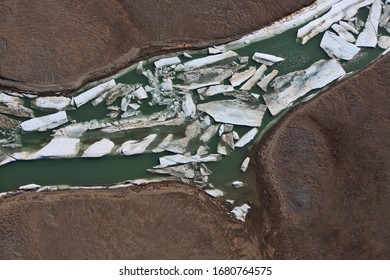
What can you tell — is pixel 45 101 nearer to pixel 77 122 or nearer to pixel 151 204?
pixel 77 122

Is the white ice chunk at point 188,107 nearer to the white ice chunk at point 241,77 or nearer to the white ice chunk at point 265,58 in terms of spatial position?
the white ice chunk at point 241,77

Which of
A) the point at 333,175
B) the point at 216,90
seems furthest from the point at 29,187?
the point at 333,175

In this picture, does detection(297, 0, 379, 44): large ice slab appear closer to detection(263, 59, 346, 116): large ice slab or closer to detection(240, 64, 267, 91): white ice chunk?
detection(263, 59, 346, 116): large ice slab

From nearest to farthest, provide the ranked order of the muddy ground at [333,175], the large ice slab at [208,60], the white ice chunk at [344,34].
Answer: the muddy ground at [333,175]
the large ice slab at [208,60]
the white ice chunk at [344,34]

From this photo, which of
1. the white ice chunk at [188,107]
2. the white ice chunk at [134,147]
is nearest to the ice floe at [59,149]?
the white ice chunk at [134,147]

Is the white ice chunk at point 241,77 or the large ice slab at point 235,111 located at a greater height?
the white ice chunk at point 241,77

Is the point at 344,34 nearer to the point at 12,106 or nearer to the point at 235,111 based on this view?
the point at 235,111

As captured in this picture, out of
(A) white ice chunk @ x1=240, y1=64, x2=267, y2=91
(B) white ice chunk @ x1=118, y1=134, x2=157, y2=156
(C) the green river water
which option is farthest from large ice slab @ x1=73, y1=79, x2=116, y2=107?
(A) white ice chunk @ x1=240, y1=64, x2=267, y2=91
